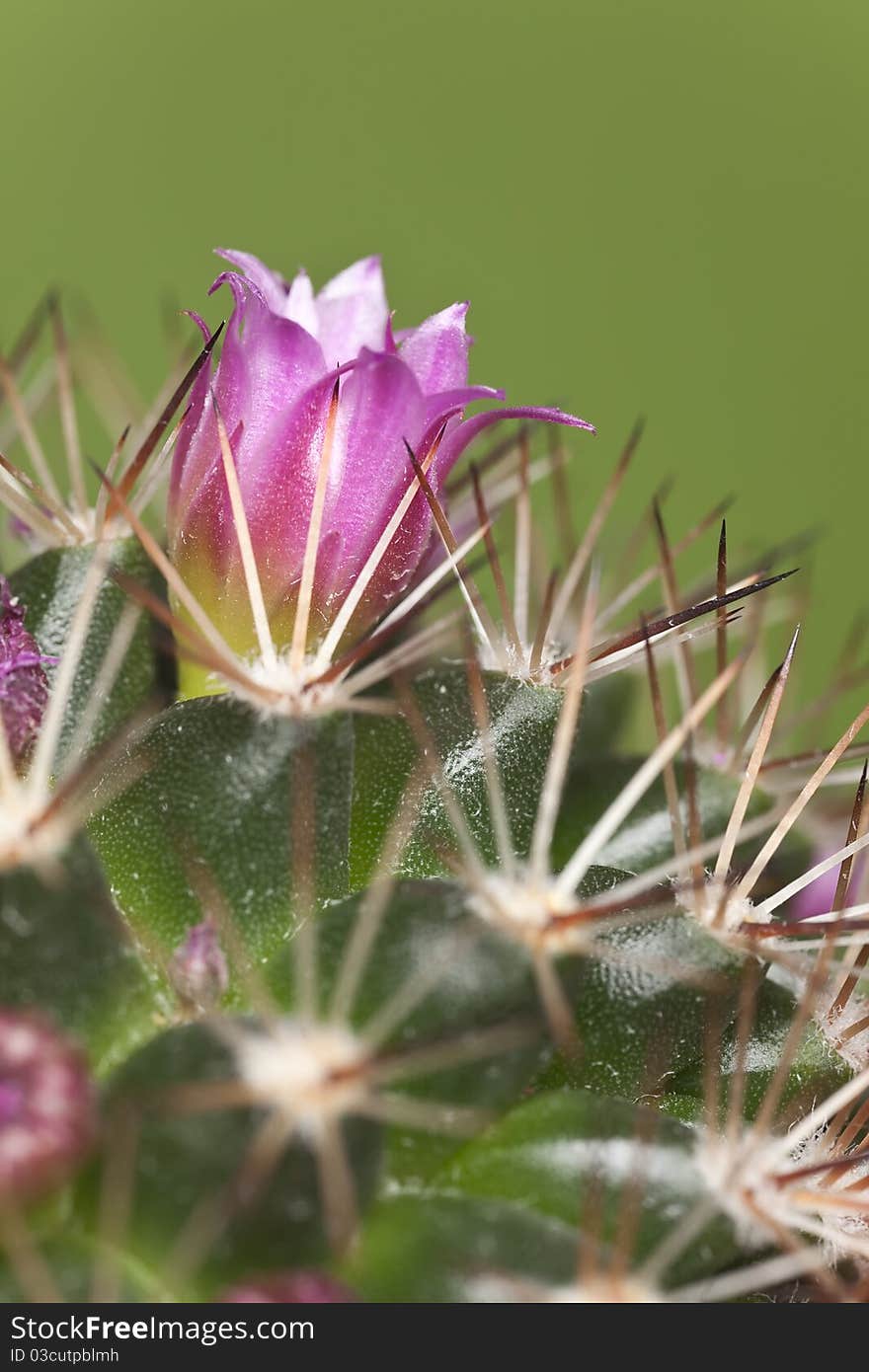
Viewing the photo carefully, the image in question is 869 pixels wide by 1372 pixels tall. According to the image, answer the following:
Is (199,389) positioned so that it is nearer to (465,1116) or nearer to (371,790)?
(371,790)

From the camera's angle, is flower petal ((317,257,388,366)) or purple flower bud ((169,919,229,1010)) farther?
flower petal ((317,257,388,366))

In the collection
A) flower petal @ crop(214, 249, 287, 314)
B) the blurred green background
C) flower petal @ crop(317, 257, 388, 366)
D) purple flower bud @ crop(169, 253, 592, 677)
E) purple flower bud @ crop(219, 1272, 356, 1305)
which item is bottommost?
purple flower bud @ crop(219, 1272, 356, 1305)

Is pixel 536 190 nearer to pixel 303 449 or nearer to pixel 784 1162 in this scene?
pixel 303 449

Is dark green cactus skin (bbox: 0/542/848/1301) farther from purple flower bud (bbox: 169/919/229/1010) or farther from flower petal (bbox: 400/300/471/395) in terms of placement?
flower petal (bbox: 400/300/471/395)

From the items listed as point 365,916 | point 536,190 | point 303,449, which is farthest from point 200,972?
point 536,190

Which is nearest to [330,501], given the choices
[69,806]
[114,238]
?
[69,806]

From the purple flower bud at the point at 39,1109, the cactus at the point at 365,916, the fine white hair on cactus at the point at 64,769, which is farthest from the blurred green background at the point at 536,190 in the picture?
the purple flower bud at the point at 39,1109

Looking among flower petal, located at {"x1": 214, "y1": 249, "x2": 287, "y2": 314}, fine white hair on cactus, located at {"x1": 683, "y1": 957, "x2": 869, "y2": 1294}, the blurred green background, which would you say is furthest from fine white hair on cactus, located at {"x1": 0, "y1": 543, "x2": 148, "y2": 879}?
the blurred green background

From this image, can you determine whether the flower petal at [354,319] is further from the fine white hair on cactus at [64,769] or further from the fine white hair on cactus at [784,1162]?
the fine white hair on cactus at [784,1162]

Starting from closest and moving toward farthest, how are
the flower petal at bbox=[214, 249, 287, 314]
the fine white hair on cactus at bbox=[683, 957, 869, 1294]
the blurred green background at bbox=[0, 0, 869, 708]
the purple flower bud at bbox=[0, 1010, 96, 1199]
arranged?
the purple flower bud at bbox=[0, 1010, 96, 1199], the fine white hair on cactus at bbox=[683, 957, 869, 1294], the flower petal at bbox=[214, 249, 287, 314], the blurred green background at bbox=[0, 0, 869, 708]
